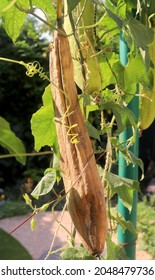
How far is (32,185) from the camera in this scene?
363 centimetres

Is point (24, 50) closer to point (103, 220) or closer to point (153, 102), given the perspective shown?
point (153, 102)

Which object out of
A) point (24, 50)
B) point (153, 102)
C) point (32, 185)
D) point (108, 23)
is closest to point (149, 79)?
point (153, 102)

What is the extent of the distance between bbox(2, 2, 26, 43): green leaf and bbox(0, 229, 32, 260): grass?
53 cm

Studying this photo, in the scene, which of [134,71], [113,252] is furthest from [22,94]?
[113,252]

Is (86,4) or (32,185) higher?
(86,4)

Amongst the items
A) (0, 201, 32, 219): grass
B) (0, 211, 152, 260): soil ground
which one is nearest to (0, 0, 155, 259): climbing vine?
(0, 211, 152, 260): soil ground

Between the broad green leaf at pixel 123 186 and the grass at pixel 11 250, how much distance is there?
0.45m

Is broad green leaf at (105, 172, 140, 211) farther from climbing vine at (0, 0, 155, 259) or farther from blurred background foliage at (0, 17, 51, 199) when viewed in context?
blurred background foliage at (0, 17, 51, 199)

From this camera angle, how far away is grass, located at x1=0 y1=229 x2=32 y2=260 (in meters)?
0.41

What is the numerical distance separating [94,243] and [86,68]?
30cm

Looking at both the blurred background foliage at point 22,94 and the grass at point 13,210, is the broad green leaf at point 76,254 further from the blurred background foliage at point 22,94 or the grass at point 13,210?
the blurred background foliage at point 22,94

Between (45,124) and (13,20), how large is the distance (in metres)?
0.21

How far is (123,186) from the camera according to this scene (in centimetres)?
92
